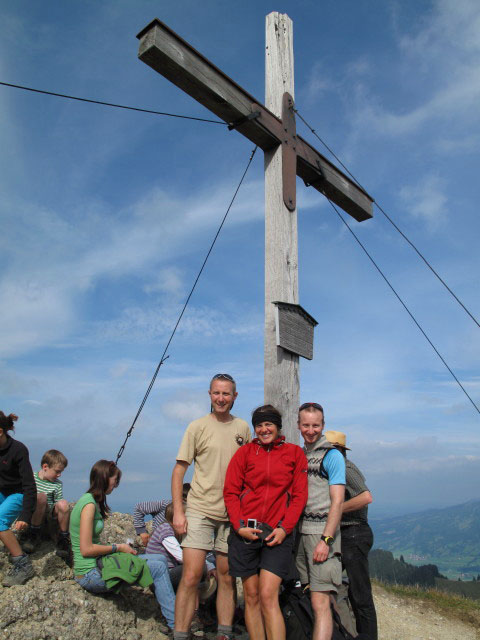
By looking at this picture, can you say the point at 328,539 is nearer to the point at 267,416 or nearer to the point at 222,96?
the point at 267,416

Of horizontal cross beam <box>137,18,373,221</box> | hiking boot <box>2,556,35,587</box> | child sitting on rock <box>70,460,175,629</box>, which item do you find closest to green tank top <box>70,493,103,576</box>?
child sitting on rock <box>70,460,175,629</box>

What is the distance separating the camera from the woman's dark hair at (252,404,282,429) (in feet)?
12.8

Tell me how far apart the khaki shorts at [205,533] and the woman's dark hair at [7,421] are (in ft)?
6.69

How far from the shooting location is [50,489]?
17.3 ft

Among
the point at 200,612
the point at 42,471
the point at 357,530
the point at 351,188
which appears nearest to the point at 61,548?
the point at 42,471

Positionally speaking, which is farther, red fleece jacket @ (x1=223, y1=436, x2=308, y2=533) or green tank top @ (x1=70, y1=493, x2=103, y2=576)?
green tank top @ (x1=70, y1=493, x2=103, y2=576)

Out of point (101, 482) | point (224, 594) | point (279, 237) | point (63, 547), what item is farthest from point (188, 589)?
point (279, 237)

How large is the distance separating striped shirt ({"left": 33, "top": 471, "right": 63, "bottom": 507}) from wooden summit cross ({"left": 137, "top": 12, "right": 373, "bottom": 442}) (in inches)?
105

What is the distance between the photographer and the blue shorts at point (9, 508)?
4.46 m

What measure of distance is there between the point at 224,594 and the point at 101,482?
4.67 feet

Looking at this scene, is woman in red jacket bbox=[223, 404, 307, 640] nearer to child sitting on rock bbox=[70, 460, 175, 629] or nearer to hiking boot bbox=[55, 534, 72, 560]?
child sitting on rock bbox=[70, 460, 175, 629]

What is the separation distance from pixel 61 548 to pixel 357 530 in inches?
115

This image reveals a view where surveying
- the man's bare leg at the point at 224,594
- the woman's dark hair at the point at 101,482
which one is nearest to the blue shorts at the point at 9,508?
the woman's dark hair at the point at 101,482

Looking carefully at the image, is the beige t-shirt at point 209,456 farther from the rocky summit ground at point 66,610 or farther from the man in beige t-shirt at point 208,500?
the rocky summit ground at point 66,610
